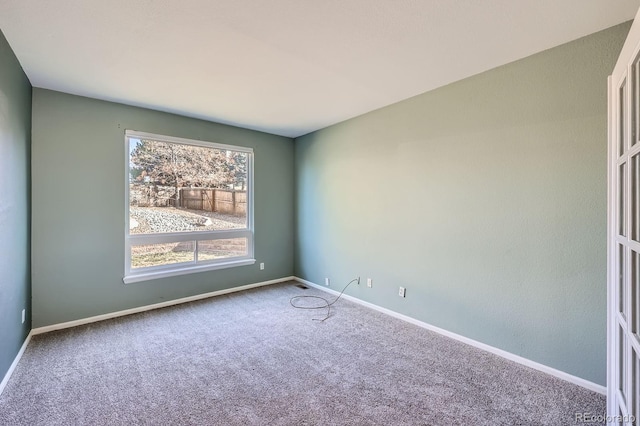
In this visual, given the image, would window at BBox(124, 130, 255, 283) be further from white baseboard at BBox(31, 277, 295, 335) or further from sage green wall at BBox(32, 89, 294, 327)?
white baseboard at BBox(31, 277, 295, 335)

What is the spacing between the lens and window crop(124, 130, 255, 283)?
11.5 ft

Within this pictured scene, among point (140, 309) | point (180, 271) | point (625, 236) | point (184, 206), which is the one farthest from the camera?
point (184, 206)

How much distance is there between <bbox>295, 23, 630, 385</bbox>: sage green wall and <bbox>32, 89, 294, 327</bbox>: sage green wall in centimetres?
264

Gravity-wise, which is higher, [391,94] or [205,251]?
[391,94]

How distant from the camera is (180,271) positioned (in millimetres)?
3793

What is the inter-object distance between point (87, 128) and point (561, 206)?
4.61 metres

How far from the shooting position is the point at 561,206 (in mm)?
2133

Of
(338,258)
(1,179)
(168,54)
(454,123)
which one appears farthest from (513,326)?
(1,179)

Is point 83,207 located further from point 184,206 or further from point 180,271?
point 180,271

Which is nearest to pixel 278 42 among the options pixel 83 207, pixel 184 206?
pixel 184 206

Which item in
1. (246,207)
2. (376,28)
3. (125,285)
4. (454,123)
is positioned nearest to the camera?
(376,28)

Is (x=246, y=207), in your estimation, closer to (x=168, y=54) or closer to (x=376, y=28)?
(x=168, y=54)

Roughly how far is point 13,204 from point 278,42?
2.49 m

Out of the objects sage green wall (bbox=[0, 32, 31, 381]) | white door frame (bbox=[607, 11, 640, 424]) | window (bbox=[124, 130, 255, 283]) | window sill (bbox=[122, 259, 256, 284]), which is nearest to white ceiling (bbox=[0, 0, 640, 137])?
sage green wall (bbox=[0, 32, 31, 381])
